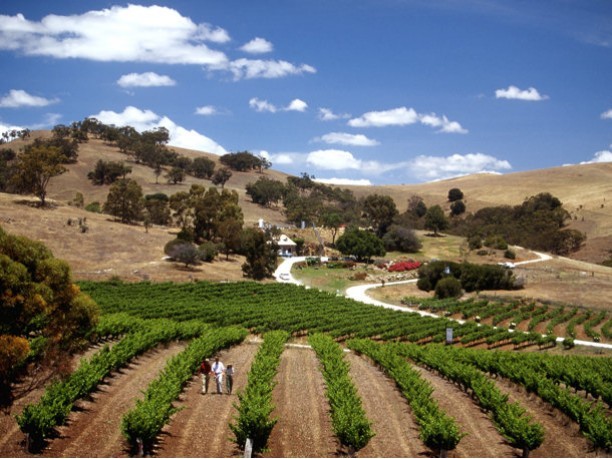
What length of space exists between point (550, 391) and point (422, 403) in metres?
6.64

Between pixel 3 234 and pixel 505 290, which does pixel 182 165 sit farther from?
pixel 3 234

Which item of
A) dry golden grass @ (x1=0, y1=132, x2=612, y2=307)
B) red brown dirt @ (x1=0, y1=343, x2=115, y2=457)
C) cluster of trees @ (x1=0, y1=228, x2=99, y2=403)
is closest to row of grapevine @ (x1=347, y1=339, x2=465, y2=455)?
red brown dirt @ (x1=0, y1=343, x2=115, y2=457)

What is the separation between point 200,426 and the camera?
2111cm

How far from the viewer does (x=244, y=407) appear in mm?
19469

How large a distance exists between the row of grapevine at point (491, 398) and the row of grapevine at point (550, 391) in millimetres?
1412

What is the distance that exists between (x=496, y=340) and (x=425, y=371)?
14316 millimetres

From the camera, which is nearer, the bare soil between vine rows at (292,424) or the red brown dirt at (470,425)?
the bare soil between vine rows at (292,424)

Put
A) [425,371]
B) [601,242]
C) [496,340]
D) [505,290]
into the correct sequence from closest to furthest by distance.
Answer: [425,371] < [496,340] < [505,290] < [601,242]

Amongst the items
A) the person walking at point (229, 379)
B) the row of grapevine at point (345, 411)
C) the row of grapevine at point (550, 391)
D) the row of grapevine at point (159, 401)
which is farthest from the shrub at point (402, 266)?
the person walking at point (229, 379)

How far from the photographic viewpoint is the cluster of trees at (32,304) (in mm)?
18969

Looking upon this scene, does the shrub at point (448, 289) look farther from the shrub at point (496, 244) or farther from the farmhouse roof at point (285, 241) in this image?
the farmhouse roof at point (285, 241)

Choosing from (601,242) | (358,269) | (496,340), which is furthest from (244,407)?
(601,242)

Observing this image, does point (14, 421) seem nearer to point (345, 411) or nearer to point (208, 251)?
point (345, 411)

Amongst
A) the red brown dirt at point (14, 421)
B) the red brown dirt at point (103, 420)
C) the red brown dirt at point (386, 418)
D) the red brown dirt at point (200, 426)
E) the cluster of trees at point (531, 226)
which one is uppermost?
the cluster of trees at point (531, 226)
